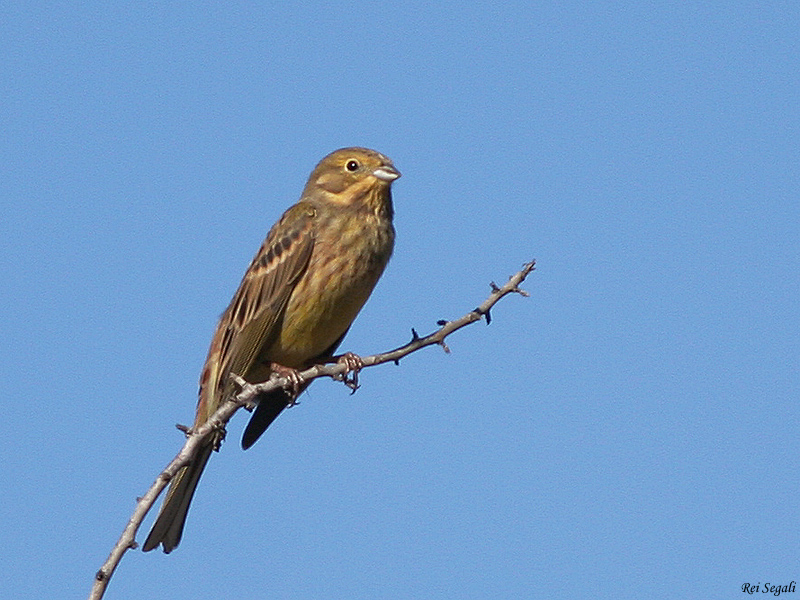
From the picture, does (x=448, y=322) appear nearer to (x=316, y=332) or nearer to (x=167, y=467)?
(x=167, y=467)

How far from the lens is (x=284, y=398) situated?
8453 millimetres

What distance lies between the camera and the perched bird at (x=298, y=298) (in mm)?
8453

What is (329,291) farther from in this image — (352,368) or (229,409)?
(229,409)

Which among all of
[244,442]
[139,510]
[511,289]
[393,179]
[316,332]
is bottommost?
[139,510]

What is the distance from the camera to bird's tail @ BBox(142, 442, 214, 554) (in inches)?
298

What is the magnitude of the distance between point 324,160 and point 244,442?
2.42m

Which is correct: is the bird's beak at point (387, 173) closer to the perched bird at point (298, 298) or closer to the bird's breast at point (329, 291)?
the perched bird at point (298, 298)

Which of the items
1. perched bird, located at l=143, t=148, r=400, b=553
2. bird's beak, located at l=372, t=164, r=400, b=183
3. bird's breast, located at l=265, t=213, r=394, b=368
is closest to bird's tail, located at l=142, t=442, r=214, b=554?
perched bird, located at l=143, t=148, r=400, b=553

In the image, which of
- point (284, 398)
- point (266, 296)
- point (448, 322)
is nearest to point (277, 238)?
point (266, 296)

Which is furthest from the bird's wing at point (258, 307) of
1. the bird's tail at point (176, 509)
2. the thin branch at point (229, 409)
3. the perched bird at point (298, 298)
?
the thin branch at point (229, 409)

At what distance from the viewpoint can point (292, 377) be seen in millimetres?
7848

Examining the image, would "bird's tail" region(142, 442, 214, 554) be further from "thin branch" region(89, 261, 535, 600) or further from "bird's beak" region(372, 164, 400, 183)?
"bird's beak" region(372, 164, 400, 183)

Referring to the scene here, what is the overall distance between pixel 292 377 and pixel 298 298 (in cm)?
85

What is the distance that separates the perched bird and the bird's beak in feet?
0.03
